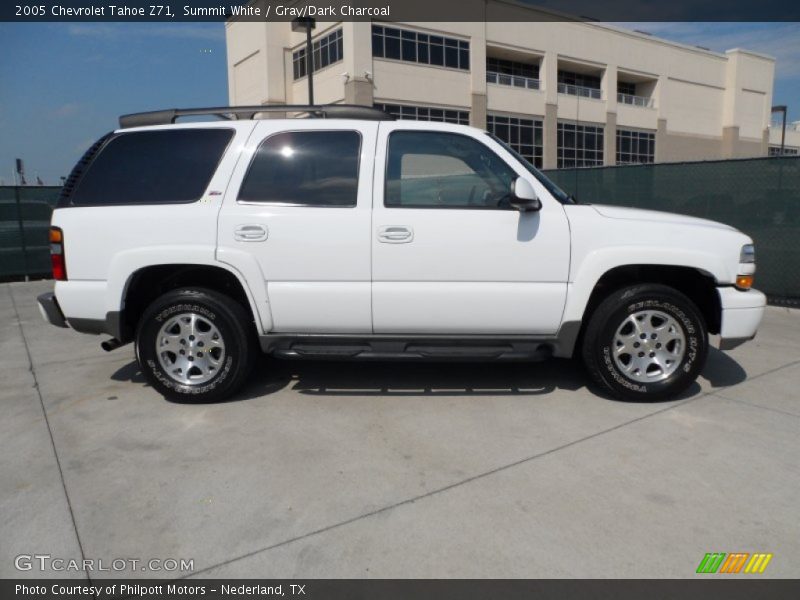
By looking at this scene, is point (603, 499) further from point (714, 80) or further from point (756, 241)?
point (714, 80)

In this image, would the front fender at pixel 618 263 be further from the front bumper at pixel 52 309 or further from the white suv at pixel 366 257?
the front bumper at pixel 52 309

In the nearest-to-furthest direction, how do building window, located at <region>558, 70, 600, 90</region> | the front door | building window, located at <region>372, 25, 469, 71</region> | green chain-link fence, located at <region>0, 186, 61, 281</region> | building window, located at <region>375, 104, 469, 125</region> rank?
1. the front door
2. green chain-link fence, located at <region>0, 186, 61, 281</region>
3. building window, located at <region>372, 25, 469, 71</region>
4. building window, located at <region>375, 104, 469, 125</region>
5. building window, located at <region>558, 70, 600, 90</region>

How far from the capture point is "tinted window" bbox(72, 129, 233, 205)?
14.8 feet

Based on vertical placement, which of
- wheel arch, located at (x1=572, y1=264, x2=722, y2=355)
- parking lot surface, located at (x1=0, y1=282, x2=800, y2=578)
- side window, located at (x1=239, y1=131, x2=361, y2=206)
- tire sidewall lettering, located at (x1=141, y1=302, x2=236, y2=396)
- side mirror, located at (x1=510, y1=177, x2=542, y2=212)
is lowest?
parking lot surface, located at (x1=0, y1=282, x2=800, y2=578)

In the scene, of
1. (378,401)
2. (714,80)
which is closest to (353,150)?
(378,401)

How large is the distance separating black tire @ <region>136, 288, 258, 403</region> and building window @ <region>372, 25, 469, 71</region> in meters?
35.0

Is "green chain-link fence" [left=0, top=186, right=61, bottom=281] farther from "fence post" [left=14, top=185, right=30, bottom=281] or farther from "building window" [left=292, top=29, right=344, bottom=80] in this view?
"building window" [left=292, top=29, right=344, bottom=80]

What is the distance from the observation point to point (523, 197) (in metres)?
4.12

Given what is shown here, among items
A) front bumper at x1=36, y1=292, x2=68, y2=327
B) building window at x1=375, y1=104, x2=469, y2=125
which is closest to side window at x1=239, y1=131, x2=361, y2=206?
front bumper at x1=36, y1=292, x2=68, y2=327

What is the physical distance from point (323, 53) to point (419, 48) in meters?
6.19

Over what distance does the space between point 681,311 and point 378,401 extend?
2.32 meters

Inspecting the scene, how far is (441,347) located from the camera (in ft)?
14.5

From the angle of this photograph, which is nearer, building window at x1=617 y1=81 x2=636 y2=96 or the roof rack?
the roof rack

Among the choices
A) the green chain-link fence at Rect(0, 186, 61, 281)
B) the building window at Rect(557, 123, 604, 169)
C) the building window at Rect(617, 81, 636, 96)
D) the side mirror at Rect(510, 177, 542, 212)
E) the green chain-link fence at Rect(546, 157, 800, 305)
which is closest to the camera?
the side mirror at Rect(510, 177, 542, 212)
